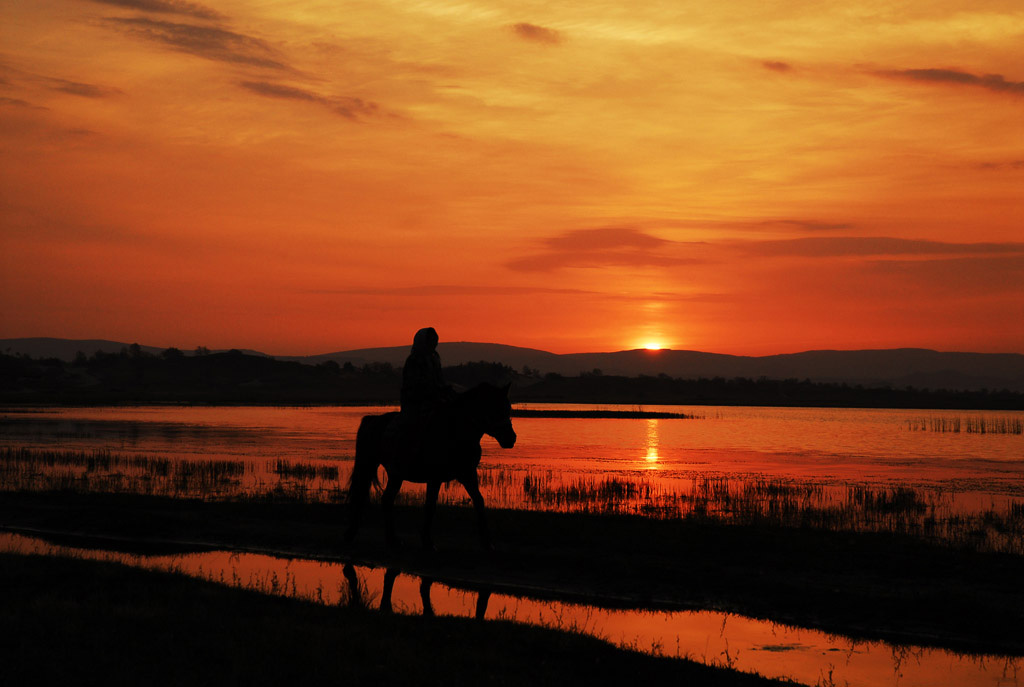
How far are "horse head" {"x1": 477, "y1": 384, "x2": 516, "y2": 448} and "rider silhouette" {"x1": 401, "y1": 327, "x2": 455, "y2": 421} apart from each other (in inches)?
26.2

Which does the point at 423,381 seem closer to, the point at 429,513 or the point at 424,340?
the point at 424,340

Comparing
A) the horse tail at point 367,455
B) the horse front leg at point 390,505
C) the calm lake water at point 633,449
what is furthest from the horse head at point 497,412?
the calm lake water at point 633,449

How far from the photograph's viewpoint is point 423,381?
47.4 feet

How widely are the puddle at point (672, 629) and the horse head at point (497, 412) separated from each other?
2444 millimetres

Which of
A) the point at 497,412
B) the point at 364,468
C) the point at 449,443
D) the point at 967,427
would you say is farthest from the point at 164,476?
the point at 967,427

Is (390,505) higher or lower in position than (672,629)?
higher

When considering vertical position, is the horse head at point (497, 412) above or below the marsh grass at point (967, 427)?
above

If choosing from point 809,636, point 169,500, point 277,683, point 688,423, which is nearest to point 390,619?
point 277,683

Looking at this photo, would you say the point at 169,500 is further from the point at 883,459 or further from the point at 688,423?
the point at 688,423

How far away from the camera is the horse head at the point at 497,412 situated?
14.2m

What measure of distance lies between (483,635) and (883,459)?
3959cm

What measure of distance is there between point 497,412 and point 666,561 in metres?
3.72

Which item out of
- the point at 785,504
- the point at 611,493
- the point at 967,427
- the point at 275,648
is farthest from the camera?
the point at 967,427

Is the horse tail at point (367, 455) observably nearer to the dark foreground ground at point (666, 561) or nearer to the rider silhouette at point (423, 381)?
the dark foreground ground at point (666, 561)
